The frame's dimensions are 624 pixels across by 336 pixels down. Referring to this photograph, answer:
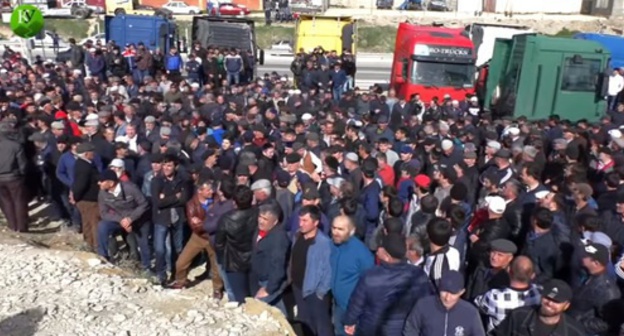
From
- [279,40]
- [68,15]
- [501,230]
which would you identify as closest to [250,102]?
[501,230]

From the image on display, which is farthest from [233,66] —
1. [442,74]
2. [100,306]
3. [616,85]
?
[100,306]

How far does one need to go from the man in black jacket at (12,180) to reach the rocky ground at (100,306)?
5.68 feet

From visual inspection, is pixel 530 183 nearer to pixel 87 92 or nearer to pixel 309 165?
pixel 309 165

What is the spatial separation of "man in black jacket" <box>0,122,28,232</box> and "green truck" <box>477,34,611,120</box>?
40.4ft

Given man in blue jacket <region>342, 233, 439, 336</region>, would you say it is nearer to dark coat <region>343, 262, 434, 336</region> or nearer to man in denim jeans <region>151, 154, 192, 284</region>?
dark coat <region>343, 262, 434, 336</region>

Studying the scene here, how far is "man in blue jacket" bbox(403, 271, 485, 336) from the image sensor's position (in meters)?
4.69

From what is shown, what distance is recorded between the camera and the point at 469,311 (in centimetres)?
479

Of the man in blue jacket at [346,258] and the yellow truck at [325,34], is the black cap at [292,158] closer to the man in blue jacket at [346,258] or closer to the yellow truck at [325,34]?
the man in blue jacket at [346,258]

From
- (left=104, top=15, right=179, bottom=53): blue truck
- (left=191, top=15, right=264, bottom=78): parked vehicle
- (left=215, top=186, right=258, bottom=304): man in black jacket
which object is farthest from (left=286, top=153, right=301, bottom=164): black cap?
(left=104, top=15, right=179, bottom=53): blue truck

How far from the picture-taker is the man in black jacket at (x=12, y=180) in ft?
29.9

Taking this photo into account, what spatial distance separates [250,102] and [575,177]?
7.25 meters

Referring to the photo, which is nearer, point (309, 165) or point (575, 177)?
point (575, 177)

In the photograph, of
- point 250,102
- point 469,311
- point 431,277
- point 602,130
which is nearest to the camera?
point 469,311

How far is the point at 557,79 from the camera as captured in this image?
17109 mm
